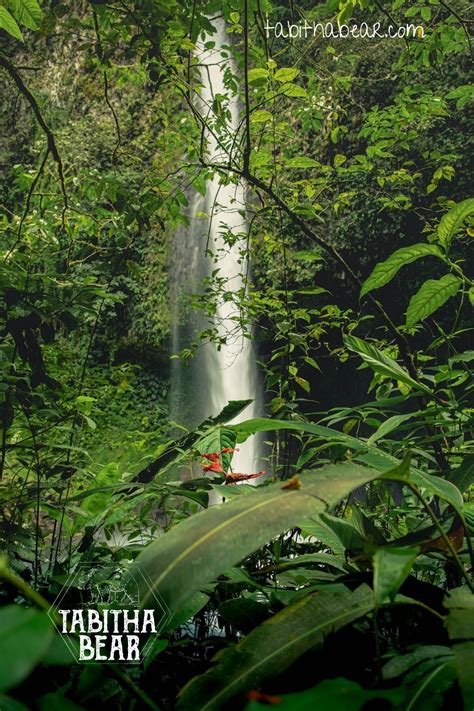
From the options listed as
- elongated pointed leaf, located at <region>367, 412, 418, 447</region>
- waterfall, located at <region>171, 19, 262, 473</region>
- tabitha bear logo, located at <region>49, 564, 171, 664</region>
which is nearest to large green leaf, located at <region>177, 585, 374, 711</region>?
tabitha bear logo, located at <region>49, 564, 171, 664</region>

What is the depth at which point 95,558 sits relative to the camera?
82cm

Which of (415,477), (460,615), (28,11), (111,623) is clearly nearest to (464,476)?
(415,477)

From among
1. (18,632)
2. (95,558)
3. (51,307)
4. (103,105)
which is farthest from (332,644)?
(103,105)

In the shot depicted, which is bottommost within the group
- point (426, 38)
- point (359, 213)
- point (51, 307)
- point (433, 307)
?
point (433, 307)

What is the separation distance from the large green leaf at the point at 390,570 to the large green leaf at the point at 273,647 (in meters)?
0.08

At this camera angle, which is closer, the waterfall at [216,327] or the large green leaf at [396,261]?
the large green leaf at [396,261]

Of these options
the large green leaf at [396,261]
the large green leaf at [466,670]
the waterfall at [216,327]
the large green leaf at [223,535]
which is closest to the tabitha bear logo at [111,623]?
the large green leaf at [223,535]

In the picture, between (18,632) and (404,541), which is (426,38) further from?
(18,632)

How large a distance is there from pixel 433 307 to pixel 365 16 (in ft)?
18.4

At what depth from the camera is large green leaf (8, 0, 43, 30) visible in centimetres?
154

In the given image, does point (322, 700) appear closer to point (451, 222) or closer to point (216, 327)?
point (451, 222)

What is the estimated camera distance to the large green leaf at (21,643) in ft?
0.71

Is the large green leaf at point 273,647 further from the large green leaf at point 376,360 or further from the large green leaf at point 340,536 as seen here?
the large green leaf at point 376,360

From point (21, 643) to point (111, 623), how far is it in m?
0.35
